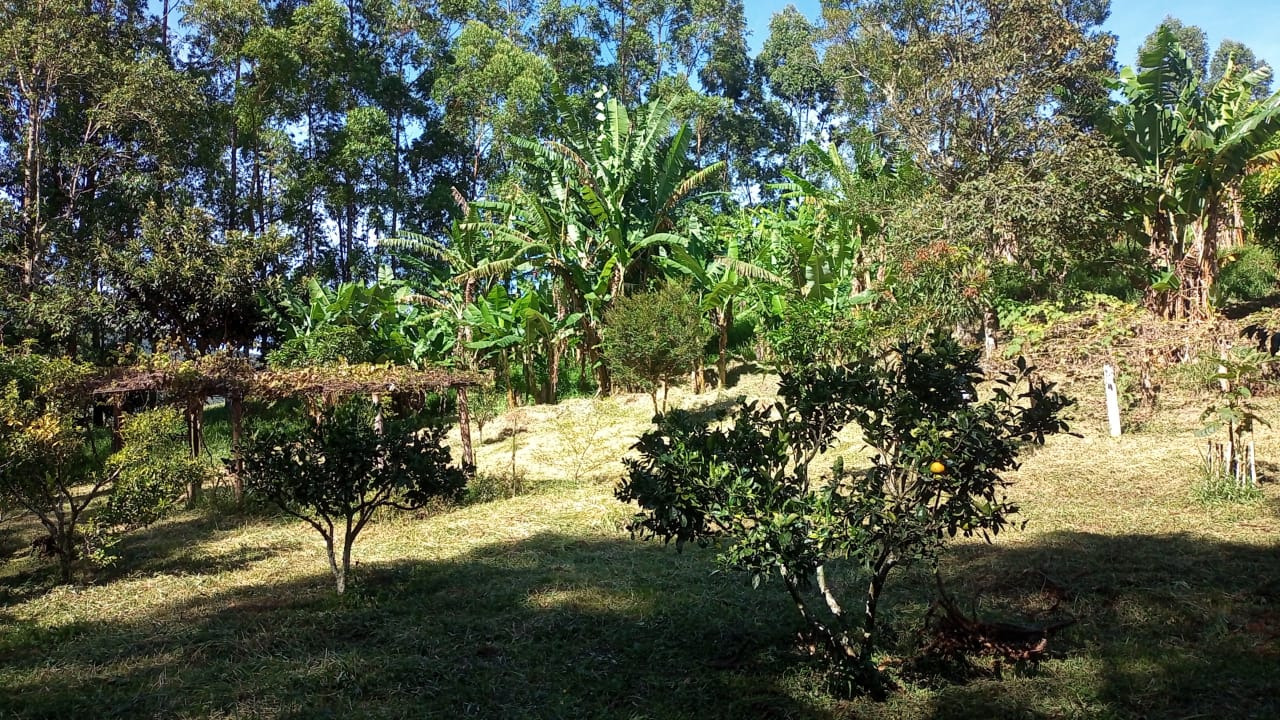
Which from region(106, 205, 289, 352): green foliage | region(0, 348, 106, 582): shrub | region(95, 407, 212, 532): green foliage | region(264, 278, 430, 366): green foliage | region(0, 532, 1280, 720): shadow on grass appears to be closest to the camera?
→ region(0, 532, 1280, 720): shadow on grass

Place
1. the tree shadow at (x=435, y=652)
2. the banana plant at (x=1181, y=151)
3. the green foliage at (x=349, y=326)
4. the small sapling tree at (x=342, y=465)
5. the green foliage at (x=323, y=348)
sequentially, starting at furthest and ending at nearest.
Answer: the green foliage at (x=349, y=326) < the green foliage at (x=323, y=348) < the banana plant at (x=1181, y=151) < the small sapling tree at (x=342, y=465) < the tree shadow at (x=435, y=652)

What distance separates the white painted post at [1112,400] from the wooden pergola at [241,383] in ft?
26.1

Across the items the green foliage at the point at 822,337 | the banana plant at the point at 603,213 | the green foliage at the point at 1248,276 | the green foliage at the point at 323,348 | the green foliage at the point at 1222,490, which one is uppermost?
the banana plant at the point at 603,213

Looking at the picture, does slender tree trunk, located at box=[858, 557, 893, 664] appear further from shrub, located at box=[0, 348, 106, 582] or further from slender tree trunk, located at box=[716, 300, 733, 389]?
slender tree trunk, located at box=[716, 300, 733, 389]

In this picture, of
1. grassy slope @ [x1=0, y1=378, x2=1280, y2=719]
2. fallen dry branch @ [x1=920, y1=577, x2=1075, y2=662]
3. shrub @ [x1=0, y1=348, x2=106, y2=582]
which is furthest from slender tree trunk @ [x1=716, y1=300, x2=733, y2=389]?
fallen dry branch @ [x1=920, y1=577, x2=1075, y2=662]

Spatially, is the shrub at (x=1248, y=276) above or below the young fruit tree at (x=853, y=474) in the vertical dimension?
above

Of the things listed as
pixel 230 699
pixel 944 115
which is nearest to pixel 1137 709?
pixel 230 699

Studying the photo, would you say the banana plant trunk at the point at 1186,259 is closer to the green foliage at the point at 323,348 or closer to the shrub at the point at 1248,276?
the shrub at the point at 1248,276

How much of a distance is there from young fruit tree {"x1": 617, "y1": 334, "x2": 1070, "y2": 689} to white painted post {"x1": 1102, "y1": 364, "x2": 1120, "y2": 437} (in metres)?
6.67

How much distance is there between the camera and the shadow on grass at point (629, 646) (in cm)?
427

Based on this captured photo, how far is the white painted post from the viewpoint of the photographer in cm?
984

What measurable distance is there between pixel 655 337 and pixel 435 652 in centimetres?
786

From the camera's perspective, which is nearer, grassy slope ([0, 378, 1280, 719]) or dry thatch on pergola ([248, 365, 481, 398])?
grassy slope ([0, 378, 1280, 719])

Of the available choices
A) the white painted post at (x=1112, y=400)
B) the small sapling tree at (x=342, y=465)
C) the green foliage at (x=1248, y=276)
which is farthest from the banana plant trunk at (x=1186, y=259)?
the small sapling tree at (x=342, y=465)
